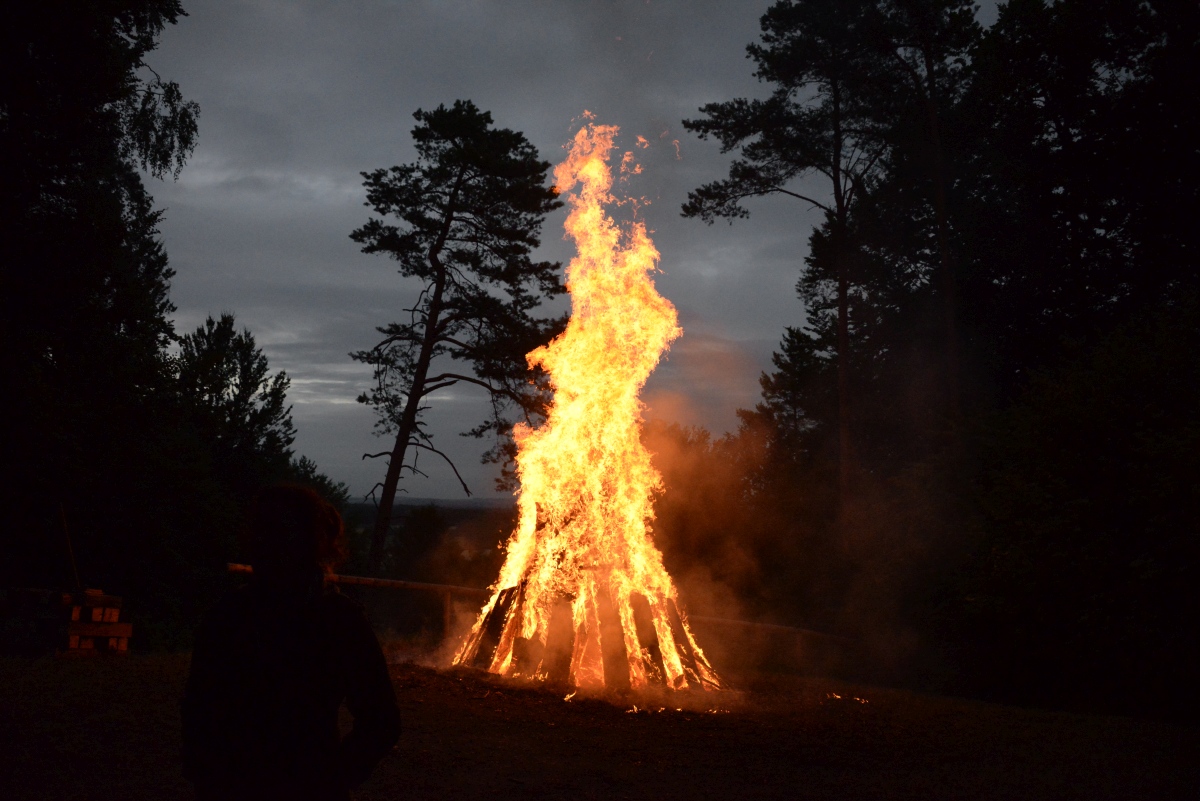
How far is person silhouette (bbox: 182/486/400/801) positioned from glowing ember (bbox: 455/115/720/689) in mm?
8373

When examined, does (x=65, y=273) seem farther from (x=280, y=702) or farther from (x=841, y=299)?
(x=841, y=299)

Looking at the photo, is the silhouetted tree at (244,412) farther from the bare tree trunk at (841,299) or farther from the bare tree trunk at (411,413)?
the bare tree trunk at (841,299)

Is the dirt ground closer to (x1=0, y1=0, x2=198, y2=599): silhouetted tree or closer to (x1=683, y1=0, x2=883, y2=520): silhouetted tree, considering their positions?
(x1=0, y1=0, x2=198, y2=599): silhouetted tree

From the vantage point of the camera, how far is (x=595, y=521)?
11.5 metres

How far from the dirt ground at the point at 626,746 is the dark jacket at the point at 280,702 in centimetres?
375

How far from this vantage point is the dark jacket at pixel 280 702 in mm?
2133

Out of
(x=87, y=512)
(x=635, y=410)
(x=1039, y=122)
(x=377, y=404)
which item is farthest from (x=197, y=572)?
(x=1039, y=122)

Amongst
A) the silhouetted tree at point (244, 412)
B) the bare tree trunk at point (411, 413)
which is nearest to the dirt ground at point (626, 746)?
the bare tree trunk at point (411, 413)

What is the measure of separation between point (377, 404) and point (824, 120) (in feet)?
47.9

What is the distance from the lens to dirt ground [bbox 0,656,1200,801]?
5773mm

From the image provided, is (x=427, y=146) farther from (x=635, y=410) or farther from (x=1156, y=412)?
(x=1156, y=412)

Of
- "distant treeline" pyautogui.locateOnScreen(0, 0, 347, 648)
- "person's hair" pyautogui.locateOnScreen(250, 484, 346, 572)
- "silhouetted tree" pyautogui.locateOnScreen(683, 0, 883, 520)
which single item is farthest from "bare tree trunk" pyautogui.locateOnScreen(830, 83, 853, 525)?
"person's hair" pyautogui.locateOnScreen(250, 484, 346, 572)

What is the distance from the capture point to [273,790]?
83.7 inches

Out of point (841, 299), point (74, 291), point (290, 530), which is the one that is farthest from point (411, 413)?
point (290, 530)
